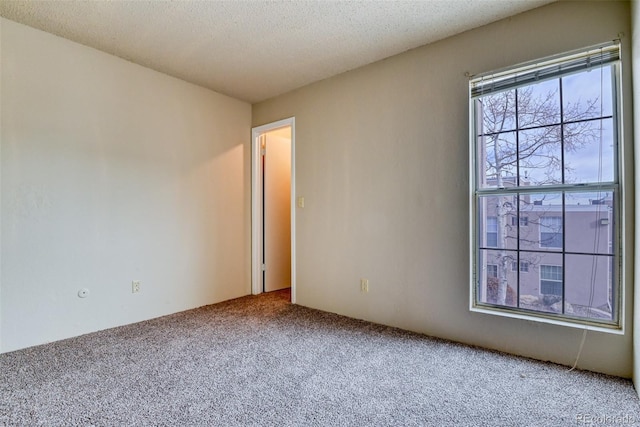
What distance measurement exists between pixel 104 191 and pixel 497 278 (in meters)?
3.31

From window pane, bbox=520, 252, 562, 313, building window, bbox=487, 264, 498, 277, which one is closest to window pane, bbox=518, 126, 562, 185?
window pane, bbox=520, 252, 562, 313

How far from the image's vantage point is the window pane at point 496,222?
2.36m

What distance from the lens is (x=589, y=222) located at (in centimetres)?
207

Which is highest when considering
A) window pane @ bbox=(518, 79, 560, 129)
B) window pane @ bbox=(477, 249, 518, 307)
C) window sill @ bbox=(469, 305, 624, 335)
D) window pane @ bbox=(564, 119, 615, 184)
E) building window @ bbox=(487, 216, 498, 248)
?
window pane @ bbox=(518, 79, 560, 129)

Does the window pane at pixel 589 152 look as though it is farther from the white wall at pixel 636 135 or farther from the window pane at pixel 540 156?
the white wall at pixel 636 135

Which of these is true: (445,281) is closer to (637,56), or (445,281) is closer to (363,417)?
(363,417)

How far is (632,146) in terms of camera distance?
6.19 feet

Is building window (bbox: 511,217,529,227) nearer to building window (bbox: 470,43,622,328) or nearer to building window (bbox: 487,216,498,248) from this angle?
building window (bbox: 470,43,622,328)

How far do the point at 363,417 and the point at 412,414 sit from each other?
0.82 feet

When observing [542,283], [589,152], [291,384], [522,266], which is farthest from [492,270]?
[291,384]

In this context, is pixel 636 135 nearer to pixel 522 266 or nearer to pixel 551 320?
pixel 522 266

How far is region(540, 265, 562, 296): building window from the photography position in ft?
7.14

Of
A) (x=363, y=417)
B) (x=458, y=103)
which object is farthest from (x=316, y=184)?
(x=363, y=417)

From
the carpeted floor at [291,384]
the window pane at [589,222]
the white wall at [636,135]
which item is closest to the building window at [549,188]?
the window pane at [589,222]
